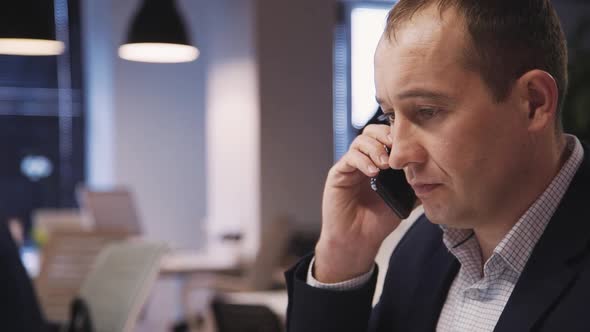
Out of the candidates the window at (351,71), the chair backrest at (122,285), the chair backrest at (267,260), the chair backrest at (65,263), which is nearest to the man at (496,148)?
the chair backrest at (122,285)

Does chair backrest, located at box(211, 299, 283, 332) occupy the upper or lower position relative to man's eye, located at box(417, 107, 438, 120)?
lower

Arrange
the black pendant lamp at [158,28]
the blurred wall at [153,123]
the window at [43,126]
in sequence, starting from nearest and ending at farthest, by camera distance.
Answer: the black pendant lamp at [158,28]
the blurred wall at [153,123]
the window at [43,126]

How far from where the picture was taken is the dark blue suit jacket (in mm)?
1083

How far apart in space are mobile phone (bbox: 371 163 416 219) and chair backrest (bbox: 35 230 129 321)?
10.5 ft

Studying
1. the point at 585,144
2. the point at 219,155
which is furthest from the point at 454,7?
the point at 219,155

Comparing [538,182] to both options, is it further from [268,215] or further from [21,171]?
[21,171]

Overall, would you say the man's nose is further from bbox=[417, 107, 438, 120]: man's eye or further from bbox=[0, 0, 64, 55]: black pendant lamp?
bbox=[0, 0, 64, 55]: black pendant lamp

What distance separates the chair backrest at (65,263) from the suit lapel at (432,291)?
10.6 ft

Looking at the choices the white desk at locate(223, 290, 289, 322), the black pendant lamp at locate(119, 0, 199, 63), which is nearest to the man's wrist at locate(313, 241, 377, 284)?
the white desk at locate(223, 290, 289, 322)

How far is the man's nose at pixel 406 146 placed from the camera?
3.77 feet

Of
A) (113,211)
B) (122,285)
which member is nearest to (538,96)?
(122,285)

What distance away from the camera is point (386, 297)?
146 cm

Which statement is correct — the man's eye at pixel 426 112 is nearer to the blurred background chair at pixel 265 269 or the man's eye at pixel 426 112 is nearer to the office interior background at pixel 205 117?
the blurred background chair at pixel 265 269

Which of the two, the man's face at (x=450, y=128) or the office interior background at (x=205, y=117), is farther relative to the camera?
the office interior background at (x=205, y=117)
